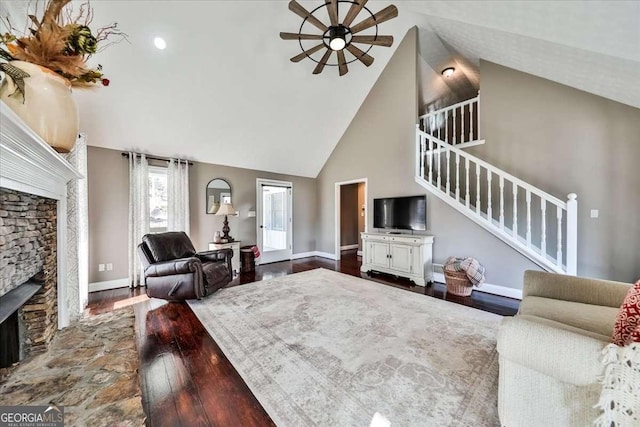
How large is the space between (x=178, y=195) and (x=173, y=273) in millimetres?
1921

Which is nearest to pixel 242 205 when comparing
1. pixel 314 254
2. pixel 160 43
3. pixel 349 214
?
pixel 314 254

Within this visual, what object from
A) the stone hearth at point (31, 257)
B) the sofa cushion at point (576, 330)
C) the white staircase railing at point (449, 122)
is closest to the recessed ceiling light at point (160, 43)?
the stone hearth at point (31, 257)

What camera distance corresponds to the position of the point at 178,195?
4.32 meters

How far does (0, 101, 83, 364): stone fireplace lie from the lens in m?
1.19

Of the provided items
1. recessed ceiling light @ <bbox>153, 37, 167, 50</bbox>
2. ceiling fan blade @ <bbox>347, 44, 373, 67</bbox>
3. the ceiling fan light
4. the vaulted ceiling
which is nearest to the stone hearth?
the vaulted ceiling

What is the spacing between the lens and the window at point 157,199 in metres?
4.16

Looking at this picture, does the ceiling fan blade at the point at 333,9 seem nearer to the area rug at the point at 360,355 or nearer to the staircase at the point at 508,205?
the staircase at the point at 508,205

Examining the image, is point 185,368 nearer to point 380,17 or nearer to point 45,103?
point 45,103

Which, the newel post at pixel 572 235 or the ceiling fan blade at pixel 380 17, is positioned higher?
the ceiling fan blade at pixel 380 17

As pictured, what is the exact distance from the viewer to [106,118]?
3.38 meters

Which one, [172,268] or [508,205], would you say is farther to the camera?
[508,205]

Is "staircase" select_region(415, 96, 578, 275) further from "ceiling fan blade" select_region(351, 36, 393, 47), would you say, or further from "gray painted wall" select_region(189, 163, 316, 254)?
"gray painted wall" select_region(189, 163, 316, 254)

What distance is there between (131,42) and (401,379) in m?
4.34

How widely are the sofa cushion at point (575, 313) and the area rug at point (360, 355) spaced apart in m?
0.54
